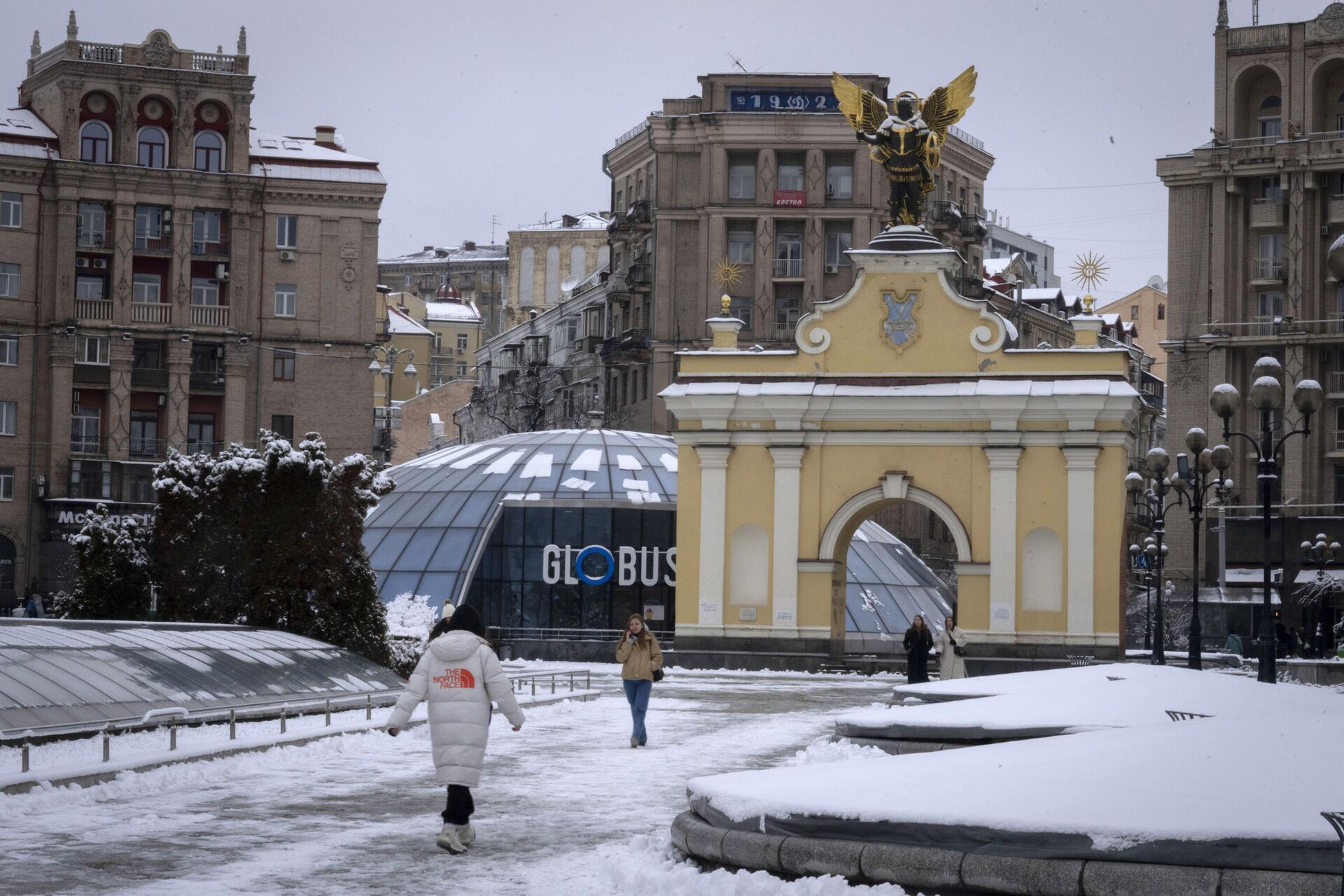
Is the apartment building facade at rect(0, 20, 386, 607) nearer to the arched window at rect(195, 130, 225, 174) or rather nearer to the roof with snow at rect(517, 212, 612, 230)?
the arched window at rect(195, 130, 225, 174)

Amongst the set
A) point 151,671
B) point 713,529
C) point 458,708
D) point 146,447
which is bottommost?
point 151,671

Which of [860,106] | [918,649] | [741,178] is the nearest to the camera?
[918,649]

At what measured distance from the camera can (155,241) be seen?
71.6 m

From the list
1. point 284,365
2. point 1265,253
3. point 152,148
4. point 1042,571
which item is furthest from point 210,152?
point 1042,571

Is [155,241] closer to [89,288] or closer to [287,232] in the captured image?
[89,288]

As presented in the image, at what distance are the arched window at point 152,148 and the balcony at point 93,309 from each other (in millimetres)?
5512

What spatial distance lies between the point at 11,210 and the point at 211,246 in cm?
718

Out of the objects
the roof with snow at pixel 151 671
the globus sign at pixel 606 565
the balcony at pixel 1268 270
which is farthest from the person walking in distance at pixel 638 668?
the balcony at pixel 1268 270

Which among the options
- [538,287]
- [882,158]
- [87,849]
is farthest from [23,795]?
[538,287]

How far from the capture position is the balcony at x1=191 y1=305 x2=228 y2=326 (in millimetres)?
71875

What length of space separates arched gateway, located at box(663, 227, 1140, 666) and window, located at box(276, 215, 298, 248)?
3310 centimetres

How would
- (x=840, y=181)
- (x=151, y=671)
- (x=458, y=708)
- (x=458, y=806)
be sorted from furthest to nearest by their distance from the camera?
(x=840, y=181) → (x=151, y=671) → (x=458, y=708) → (x=458, y=806)

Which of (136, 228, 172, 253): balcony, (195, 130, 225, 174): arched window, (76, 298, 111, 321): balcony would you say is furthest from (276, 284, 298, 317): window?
(76, 298, 111, 321): balcony

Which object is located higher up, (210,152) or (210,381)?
(210,152)
